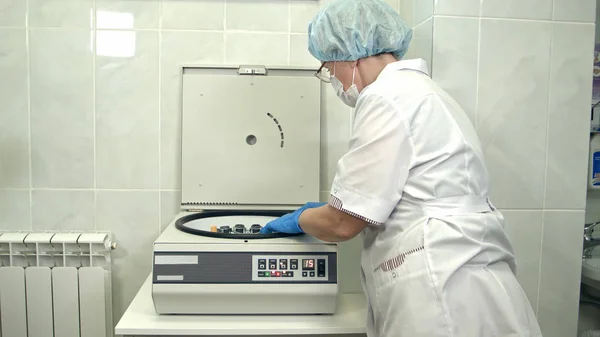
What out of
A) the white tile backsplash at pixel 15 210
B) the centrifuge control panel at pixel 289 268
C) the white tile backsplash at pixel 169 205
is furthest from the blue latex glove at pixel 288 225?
the white tile backsplash at pixel 15 210

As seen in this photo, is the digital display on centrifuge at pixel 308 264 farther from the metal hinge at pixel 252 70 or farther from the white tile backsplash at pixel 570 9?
the white tile backsplash at pixel 570 9

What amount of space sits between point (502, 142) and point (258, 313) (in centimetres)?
88

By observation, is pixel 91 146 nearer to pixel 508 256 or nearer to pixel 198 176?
pixel 198 176

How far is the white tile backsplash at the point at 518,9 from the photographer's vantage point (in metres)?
1.43

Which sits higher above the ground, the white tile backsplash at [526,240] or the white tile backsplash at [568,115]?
→ the white tile backsplash at [568,115]

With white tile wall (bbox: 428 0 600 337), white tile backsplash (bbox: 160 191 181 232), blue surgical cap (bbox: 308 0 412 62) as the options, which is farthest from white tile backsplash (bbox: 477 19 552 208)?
white tile backsplash (bbox: 160 191 181 232)

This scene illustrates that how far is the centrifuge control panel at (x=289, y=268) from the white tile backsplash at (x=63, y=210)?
82cm

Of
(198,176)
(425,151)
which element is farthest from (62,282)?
(425,151)

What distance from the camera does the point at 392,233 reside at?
42.6 inches

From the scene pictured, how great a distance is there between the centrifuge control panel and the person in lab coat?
12 cm

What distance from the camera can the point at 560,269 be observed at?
4.88 ft

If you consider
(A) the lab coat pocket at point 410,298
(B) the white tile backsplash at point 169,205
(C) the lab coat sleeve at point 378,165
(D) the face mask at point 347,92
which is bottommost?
(A) the lab coat pocket at point 410,298

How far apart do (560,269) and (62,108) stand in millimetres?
1733

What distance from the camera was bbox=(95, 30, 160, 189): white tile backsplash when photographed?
1.66 metres
